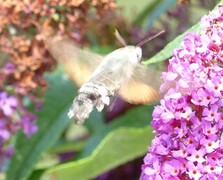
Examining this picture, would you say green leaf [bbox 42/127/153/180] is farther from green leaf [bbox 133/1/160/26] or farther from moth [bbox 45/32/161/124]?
green leaf [bbox 133/1/160/26]

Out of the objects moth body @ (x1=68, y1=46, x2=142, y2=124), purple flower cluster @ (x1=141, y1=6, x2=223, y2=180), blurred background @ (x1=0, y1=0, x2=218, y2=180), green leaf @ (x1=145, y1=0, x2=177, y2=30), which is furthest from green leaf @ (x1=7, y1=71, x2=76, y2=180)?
purple flower cluster @ (x1=141, y1=6, x2=223, y2=180)

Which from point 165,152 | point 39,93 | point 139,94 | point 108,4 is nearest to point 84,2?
point 108,4

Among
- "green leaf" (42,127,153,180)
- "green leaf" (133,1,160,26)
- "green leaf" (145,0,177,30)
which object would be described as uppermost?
"green leaf" (145,0,177,30)

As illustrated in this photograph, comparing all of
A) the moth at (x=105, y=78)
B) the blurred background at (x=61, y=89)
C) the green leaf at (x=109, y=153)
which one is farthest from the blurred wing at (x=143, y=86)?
the green leaf at (x=109, y=153)

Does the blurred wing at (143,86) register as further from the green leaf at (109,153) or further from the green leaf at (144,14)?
the green leaf at (144,14)

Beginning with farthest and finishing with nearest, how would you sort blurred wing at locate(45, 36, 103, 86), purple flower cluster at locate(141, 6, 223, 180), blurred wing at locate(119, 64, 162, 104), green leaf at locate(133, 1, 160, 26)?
green leaf at locate(133, 1, 160, 26), blurred wing at locate(45, 36, 103, 86), blurred wing at locate(119, 64, 162, 104), purple flower cluster at locate(141, 6, 223, 180)

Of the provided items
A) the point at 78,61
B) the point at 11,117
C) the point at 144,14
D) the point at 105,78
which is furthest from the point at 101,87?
the point at 144,14

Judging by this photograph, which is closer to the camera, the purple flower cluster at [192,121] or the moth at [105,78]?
the purple flower cluster at [192,121]
